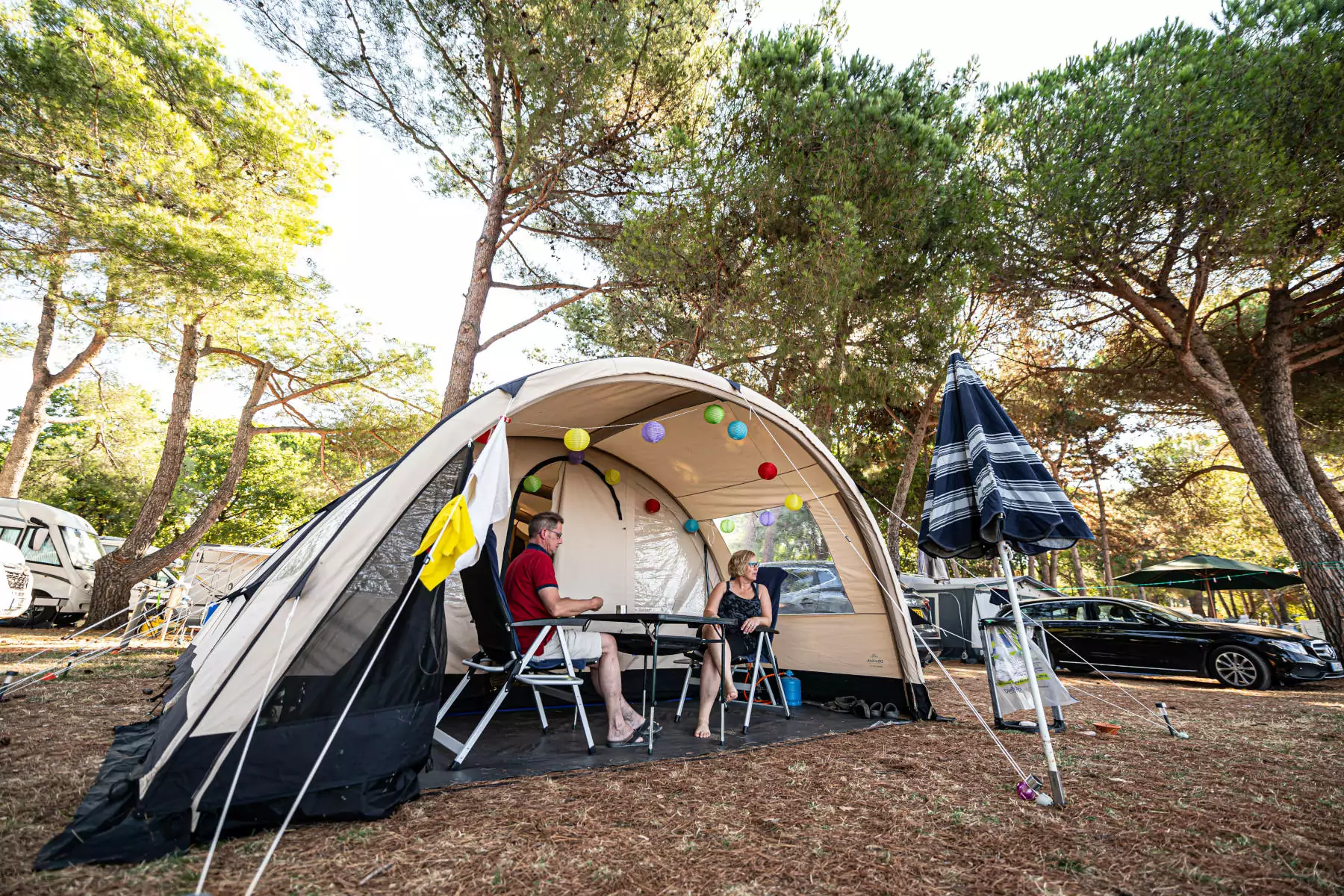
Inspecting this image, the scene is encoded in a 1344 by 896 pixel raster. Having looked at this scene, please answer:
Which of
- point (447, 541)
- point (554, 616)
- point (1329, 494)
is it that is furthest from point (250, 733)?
point (1329, 494)

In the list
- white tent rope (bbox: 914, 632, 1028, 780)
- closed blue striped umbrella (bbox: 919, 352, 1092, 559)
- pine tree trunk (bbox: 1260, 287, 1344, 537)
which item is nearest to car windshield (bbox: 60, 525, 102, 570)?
white tent rope (bbox: 914, 632, 1028, 780)

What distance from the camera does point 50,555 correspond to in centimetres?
998

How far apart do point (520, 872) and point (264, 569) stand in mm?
2728

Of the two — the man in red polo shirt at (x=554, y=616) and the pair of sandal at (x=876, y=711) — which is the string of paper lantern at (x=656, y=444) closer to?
the man in red polo shirt at (x=554, y=616)

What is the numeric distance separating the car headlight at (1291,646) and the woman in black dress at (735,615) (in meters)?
5.81

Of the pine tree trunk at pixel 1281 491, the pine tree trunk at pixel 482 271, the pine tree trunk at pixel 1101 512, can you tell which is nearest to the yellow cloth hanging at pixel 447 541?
the pine tree trunk at pixel 482 271

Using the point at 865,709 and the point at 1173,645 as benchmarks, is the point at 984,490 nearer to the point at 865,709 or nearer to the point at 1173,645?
the point at 865,709

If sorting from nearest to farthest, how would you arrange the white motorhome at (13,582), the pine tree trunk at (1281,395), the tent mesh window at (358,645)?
1. the tent mesh window at (358,645)
2. the white motorhome at (13,582)
3. the pine tree trunk at (1281,395)

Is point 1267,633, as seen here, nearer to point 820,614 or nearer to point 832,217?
point 820,614

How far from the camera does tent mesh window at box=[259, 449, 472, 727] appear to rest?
2287 millimetres

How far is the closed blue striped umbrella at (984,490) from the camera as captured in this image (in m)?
2.68

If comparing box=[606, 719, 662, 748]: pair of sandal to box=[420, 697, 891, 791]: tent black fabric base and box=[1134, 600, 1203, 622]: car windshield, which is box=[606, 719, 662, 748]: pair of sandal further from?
box=[1134, 600, 1203, 622]: car windshield

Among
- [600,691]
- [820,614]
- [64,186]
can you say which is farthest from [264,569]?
[64,186]

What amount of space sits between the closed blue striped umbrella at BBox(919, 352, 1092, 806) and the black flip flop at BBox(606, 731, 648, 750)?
1.91m
